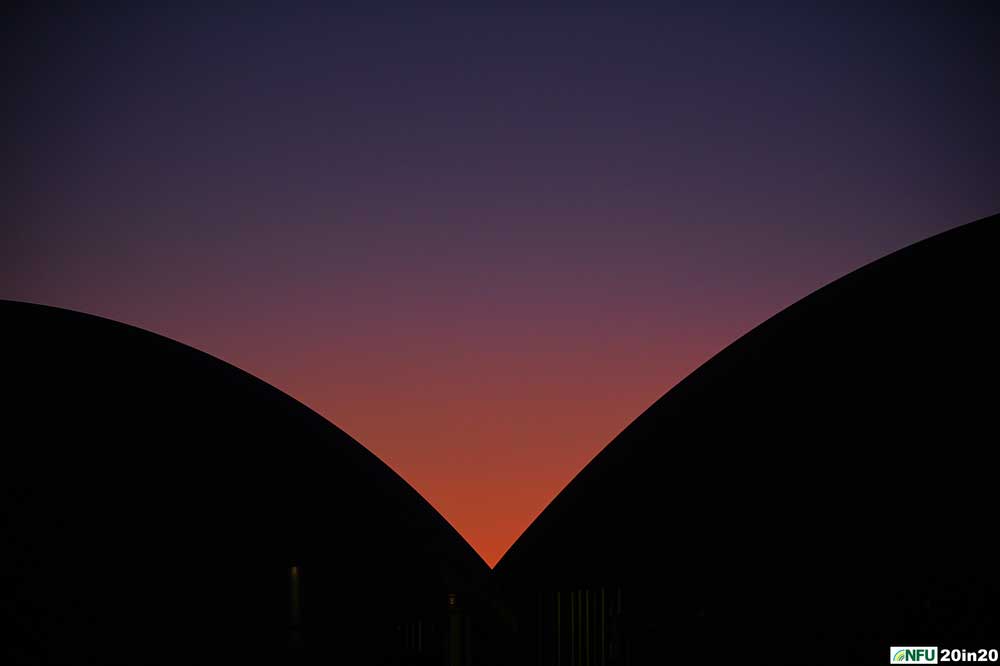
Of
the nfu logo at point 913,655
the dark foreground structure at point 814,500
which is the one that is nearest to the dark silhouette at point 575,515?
the dark foreground structure at point 814,500

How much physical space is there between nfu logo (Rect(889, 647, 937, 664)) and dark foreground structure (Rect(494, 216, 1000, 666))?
129mm

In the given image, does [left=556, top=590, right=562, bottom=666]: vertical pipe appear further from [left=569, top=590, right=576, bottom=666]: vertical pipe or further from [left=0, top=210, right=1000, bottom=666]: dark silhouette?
[left=569, top=590, right=576, bottom=666]: vertical pipe

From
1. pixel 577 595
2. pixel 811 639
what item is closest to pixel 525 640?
pixel 577 595

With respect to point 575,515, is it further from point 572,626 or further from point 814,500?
point 814,500

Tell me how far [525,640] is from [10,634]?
26.4 feet

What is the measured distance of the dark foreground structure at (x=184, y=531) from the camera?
15.6 metres

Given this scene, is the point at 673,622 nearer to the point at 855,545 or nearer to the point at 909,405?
the point at 855,545

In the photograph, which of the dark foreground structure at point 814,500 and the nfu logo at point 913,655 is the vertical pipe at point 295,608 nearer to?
the dark foreground structure at point 814,500

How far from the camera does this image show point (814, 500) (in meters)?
14.6

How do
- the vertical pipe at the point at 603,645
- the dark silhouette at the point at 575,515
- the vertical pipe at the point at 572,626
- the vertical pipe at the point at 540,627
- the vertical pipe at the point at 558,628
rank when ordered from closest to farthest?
the dark silhouette at the point at 575,515
the vertical pipe at the point at 603,645
the vertical pipe at the point at 572,626
the vertical pipe at the point at 558,628
the vertical pipe at the point at 540,627

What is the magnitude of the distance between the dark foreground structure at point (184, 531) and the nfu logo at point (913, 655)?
6635mm

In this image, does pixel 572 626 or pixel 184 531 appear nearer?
pixel 184 531

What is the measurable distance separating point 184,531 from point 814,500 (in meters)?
9.65

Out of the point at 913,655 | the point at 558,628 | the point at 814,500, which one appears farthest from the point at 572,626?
the point at 913,655
